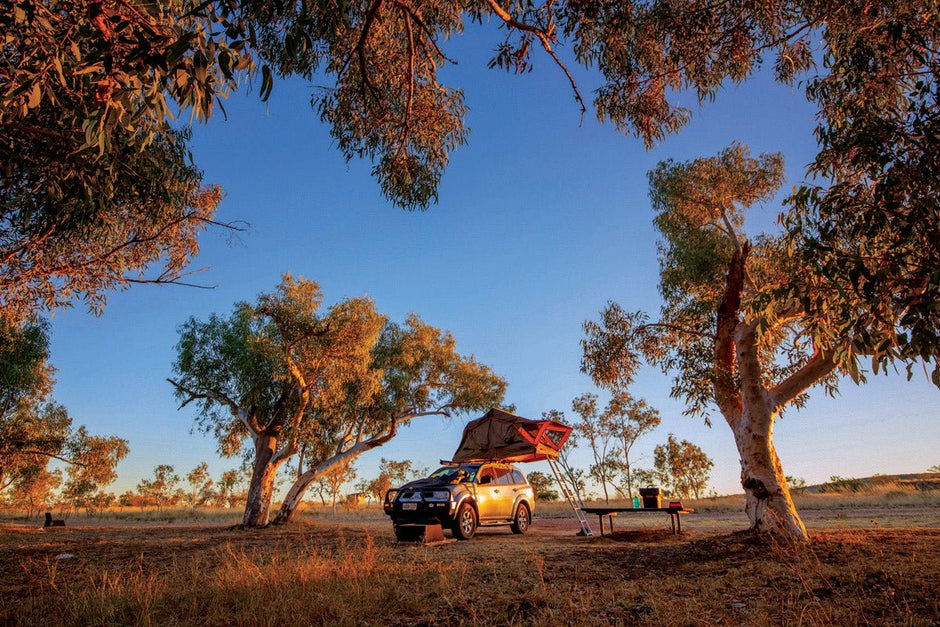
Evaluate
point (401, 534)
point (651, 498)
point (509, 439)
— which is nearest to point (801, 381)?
point (651, 498)

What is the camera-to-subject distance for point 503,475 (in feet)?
50.2

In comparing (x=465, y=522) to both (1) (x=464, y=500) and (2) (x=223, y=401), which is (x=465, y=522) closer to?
(1) (x=464, y=500)

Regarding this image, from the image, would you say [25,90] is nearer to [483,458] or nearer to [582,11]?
[582,11]

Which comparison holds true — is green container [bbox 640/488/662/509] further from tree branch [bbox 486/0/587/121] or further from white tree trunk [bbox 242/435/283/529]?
white tree trunk [bbox 242/435/283/529]

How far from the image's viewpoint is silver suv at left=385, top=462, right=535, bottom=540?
507 inches

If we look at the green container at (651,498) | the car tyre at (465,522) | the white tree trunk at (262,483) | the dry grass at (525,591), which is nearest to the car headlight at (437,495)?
the car tyre at (465,522)

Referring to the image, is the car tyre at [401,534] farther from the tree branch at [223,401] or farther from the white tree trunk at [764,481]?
the tree branch at [223,401]

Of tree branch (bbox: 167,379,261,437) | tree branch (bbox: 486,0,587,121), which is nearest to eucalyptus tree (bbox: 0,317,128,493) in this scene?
tree branch (bbox: 167,379,261,437)

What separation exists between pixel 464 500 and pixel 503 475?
7.71 feet

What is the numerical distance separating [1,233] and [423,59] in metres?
7.86

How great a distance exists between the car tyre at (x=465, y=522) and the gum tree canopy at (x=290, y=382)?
948cm

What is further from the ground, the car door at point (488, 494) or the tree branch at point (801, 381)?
the tree branch at point (801, 381)

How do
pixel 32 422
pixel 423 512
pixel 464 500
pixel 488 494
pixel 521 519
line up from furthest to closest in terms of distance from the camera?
pixel 32 422 → pixel 521 519 → pixel 488 494 → pixel 464 500 → pixel 423 512

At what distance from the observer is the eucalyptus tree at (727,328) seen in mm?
9344
